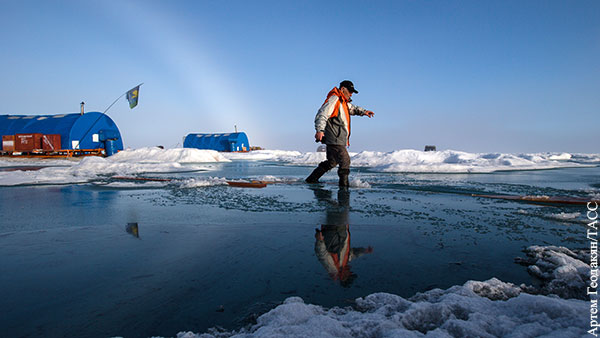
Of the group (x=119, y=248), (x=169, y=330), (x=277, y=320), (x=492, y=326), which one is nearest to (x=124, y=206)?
(x=119, y=248)

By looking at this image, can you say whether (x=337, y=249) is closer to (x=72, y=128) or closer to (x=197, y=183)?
(x=197, y=183)

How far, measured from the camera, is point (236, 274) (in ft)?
5.25

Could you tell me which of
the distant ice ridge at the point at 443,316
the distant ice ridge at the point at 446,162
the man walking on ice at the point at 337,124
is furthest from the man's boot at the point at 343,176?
the distant ice ridge at the point at 446,162

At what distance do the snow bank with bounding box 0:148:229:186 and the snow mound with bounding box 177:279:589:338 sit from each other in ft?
23.6

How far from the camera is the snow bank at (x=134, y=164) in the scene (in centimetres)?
668

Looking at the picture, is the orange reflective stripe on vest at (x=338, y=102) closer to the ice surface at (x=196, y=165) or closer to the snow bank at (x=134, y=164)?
the ice surface at (x=196, y=165)

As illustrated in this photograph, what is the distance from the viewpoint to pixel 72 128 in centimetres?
2589

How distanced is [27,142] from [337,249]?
3146 cm

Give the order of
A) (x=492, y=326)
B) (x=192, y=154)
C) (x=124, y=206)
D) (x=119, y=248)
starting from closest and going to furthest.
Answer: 1. (x=492, y=326)
2. (x=119, y=248)
3. (x=124, y=206)
4. (x=192, y=154)

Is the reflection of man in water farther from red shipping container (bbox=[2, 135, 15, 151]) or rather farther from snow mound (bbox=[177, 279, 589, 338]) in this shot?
red shipping container (bbox=[2, 135, 15, 151])

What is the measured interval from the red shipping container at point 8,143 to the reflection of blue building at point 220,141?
86.0 ft

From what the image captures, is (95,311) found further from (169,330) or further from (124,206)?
(124,206)

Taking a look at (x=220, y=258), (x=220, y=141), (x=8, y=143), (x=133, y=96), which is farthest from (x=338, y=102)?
(x=220, y=141)

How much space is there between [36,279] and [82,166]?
10030mm
